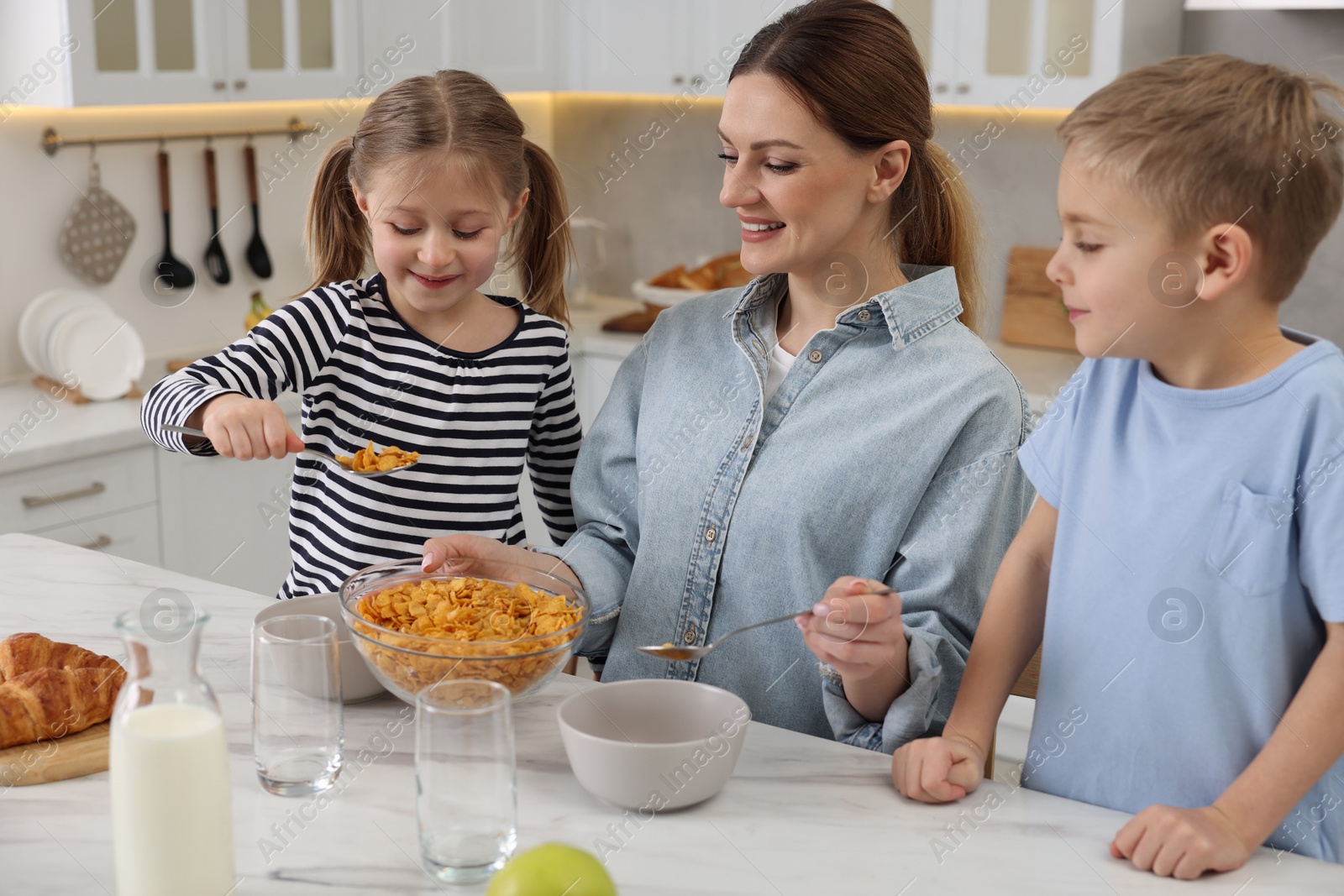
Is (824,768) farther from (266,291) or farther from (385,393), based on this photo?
(266,291)

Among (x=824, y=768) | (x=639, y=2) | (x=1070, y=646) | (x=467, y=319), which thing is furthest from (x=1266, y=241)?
(x=639, y=2)

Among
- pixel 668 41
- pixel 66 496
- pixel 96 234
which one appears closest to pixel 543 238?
pixel 66 496

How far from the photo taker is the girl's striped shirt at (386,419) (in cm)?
143

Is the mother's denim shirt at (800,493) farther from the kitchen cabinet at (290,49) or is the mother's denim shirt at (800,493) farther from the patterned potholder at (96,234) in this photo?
the patterned potholder at (96,234)

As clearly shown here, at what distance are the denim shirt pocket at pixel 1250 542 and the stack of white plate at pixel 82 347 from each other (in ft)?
7.90

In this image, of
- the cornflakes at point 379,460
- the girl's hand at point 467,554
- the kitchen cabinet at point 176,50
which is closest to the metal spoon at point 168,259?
the kitchen cabinet at point 176,50

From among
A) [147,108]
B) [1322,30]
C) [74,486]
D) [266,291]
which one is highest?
[1322,30]

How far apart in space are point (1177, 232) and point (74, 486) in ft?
7.28

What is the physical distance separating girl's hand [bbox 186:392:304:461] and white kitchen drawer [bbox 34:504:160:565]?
1.53 meters

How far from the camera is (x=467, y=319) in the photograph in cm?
149

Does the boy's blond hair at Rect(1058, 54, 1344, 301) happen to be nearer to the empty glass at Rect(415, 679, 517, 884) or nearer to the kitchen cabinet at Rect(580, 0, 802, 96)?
the empty glass at Rect(415, 679, 517, 884)

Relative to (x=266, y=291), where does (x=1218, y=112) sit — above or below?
above

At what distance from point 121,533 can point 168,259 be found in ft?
2.55

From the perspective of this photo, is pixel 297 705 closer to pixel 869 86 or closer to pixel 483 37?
pixel 869 86
